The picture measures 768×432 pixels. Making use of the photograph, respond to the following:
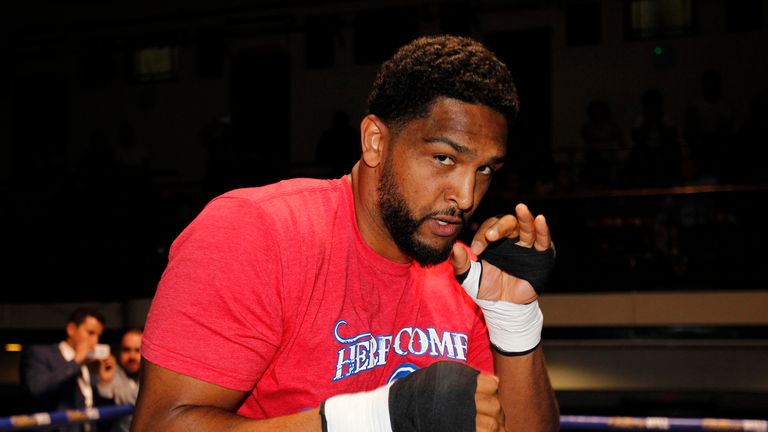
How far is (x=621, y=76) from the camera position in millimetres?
11141

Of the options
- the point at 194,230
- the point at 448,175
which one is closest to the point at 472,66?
the point at 448,175

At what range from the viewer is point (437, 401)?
155cm

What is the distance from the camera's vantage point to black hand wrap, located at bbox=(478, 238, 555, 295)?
2211mm

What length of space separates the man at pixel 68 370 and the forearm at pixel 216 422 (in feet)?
14.5

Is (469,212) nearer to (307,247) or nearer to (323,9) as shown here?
(307,247)

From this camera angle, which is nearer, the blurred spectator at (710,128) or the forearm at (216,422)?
the forearm at (216,422)

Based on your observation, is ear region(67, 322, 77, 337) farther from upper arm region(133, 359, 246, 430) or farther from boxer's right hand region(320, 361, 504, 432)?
boxer's right hand region(320, 361, 504, 432)

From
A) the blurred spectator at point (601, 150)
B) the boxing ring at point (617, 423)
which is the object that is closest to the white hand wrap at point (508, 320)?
the boxing ring at point (617, 423)

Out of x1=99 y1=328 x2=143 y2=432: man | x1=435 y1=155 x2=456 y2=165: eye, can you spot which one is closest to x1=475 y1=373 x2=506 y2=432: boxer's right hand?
x1=435 y1=155 x2=456 y2=165: eye

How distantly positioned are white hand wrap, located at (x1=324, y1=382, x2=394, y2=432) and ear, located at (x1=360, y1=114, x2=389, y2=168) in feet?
2.39

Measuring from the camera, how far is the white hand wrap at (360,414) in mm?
1600

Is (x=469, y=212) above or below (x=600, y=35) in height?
below

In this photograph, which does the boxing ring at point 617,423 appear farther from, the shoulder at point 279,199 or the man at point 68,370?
the shoulder at point 279,199

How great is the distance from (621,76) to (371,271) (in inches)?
385
